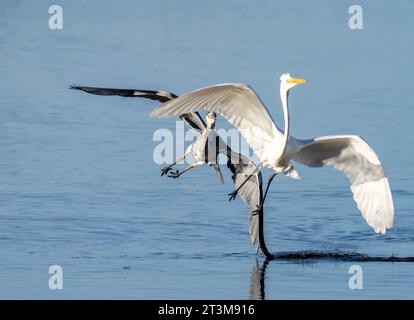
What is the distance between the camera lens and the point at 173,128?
82.7 feet

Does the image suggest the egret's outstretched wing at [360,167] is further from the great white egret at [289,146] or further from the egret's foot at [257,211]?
the egret's foot at [257,211]

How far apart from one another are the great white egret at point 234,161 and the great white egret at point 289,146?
629 mm

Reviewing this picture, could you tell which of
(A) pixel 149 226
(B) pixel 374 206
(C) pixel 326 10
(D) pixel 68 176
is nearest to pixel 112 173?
(D) pixel 68 176

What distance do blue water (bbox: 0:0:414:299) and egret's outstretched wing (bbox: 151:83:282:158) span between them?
1.73 metres

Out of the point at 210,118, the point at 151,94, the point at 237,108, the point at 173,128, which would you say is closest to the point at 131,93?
the point at 151,94

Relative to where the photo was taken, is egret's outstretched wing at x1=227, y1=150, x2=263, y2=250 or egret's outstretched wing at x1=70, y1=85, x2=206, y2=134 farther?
egret's outstretched wing at x1=227, y1=150, x2=263, y2=250

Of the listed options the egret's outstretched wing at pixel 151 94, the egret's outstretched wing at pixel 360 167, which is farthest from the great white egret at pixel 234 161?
the egret's outstretched wing at pixel 360 167

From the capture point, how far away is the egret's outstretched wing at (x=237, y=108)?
16953 mm

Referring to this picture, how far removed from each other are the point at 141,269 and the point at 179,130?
776cm

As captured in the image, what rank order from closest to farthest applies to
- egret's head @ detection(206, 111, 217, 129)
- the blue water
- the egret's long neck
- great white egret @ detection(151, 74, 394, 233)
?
the blue water < great white egret @ detection(151, 74, 394, 233) < the egret's long neck < egret's head @ detection(206, 111, 217, 129)

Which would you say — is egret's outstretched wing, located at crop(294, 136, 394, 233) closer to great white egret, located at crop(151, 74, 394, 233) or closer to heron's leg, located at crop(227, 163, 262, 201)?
great white egret, located at crop(151, 74, 394, 233)

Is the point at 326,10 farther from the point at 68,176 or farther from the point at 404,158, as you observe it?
the point at 68,176

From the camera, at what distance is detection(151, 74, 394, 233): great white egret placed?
17266mm

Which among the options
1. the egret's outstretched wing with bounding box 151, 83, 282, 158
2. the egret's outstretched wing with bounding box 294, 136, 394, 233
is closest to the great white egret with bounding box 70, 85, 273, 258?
the egret's outstretched wing with bounding box 151, 83, 282, 158
